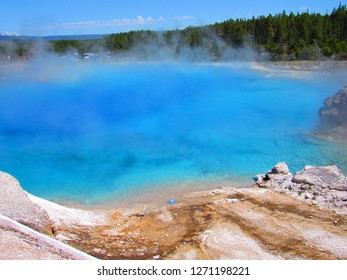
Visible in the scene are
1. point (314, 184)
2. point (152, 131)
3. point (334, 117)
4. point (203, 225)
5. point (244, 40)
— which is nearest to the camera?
point (203, 225)

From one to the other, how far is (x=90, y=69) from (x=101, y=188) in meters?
25.9

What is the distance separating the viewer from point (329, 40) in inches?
1281

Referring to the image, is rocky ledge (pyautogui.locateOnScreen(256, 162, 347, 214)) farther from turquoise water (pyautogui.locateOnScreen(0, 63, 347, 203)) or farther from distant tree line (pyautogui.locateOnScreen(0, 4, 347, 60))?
distant tree line (pyautogui.locateOnScreen(0, 4, 347, 60))

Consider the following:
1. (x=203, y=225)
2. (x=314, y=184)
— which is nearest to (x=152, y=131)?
(x=314, y=184)

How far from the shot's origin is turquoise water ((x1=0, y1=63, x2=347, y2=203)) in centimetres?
1124

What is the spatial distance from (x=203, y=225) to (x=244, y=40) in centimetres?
3320

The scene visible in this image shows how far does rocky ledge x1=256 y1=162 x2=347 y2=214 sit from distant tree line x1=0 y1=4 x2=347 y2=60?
886 inches

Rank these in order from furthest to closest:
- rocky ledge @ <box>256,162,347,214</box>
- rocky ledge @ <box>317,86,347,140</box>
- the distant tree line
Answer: the distant tree line < rocky ledge @ <box>317,86,347,140</box> < rocky ledge @ <box>256,162,347,214</box>

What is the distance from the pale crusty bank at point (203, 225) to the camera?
593 centimetres

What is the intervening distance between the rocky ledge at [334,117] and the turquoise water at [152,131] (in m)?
0.72

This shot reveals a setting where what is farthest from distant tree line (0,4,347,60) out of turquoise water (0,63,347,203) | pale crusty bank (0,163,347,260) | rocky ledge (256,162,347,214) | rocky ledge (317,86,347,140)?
pale crusty bank (0,163,347,260)

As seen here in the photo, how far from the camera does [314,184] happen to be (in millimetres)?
9547

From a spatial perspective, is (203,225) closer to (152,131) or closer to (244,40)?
(152,131)
